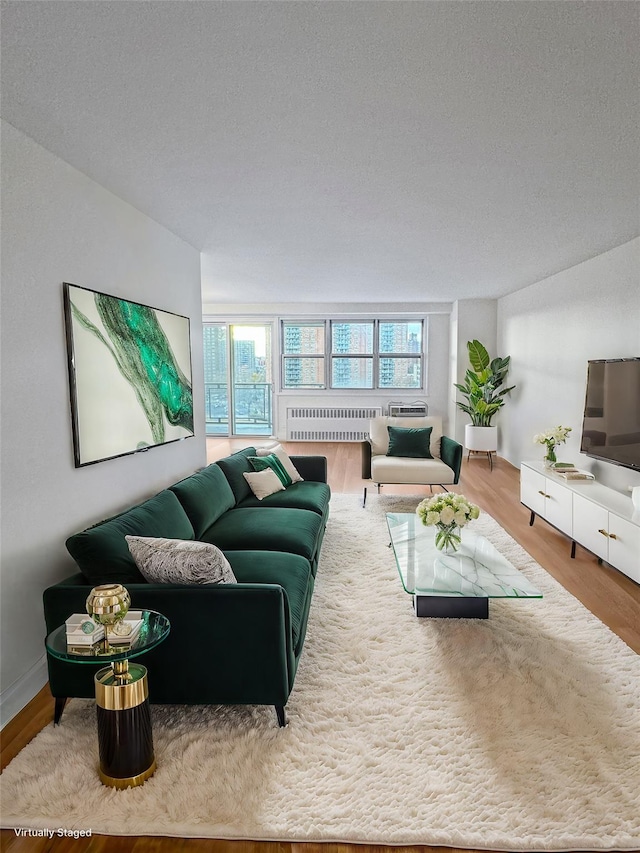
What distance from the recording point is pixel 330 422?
968 cm

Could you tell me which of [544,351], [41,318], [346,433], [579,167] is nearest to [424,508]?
[579,167]

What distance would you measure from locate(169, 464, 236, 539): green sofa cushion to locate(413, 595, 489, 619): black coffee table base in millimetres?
1363

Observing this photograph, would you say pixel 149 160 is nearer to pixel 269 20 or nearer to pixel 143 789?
pixel 269 20

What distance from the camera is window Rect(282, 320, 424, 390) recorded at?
9.73m

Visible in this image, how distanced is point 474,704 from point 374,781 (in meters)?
0.64

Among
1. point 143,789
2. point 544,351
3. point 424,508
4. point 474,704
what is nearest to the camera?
point 143,789

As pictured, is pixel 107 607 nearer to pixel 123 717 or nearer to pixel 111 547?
pixel 123 717

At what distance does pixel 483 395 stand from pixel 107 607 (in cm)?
696

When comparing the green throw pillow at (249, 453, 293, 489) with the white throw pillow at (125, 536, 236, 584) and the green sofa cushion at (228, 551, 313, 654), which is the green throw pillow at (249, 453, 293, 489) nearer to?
the green sofa cushion at (228, 551, 313, 654)

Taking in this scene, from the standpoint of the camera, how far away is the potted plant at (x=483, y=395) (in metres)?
7.80

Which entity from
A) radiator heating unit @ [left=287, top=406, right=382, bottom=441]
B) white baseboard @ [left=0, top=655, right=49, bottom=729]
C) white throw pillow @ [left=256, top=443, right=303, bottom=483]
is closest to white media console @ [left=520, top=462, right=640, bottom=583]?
white throw pillow @ [left=256, top=443, right=303, bottom=483]

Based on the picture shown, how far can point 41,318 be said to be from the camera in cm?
251

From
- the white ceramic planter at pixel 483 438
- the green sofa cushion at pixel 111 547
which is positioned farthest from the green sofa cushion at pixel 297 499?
the white ceramic planter at pixel 483 438

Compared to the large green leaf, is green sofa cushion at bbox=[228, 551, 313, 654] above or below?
below
